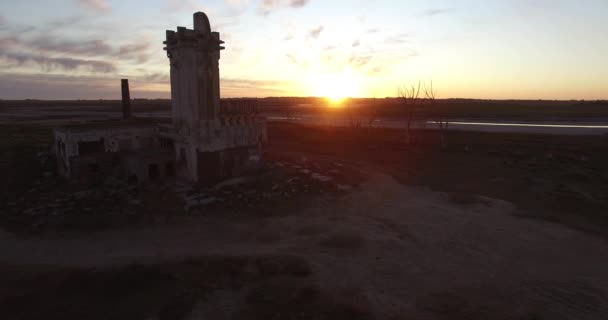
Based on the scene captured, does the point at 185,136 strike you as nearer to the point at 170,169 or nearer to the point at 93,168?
the point at 170,169

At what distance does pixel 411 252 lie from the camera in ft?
35.9

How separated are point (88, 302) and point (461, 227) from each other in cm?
1128

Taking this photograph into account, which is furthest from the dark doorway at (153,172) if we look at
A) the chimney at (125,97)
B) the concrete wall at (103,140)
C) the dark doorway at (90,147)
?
the chimney at (125,97)

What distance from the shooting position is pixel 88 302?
824 cm

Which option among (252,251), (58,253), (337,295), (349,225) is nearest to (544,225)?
(349,225)

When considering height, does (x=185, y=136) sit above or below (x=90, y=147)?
above

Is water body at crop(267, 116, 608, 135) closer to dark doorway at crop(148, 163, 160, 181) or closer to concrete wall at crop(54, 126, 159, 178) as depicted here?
concrete wall at crop(54, 126, 159, 178)

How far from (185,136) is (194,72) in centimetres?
303

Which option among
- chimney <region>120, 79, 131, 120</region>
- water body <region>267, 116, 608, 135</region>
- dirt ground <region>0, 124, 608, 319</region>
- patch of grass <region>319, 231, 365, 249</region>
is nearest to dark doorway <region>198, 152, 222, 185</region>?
dirt ground <region>0, 124, 608, 319</region>

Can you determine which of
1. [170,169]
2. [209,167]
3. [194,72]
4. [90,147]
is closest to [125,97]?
[90,147]

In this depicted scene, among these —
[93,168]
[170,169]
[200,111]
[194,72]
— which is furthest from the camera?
[170,169]

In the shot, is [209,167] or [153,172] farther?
[153,172]

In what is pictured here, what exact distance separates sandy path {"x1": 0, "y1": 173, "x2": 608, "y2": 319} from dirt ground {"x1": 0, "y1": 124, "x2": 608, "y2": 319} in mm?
Answer: 47

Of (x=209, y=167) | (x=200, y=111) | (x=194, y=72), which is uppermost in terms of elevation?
(x=194, y=72)
